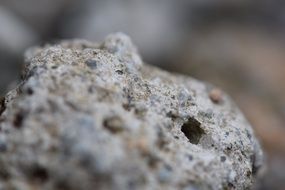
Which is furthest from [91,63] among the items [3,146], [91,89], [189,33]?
[189,33]

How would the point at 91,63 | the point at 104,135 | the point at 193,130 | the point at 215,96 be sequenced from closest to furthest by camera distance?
the point at 104,135 → the point at 91,63 → the point at 193,130 → the point at 215,96

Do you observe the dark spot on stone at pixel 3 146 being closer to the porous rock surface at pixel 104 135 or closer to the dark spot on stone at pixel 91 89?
the porous rock surface at pixel 104 135

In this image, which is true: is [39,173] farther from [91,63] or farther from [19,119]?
[91,63]

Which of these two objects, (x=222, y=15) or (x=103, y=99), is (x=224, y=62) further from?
(x=103, y=99)

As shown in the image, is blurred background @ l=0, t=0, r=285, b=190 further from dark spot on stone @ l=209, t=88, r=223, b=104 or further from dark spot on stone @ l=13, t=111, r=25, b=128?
dark spot on stone @ l=13, t=111, r=25, b=128

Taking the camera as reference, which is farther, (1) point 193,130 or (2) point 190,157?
(1) point 193,130

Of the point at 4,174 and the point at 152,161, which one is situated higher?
the point at 152,161

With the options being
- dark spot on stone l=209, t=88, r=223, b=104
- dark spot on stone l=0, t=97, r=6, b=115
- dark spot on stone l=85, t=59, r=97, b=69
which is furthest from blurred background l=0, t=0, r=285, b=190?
dark spot on stone l=85, t=59, r=97, b=69
